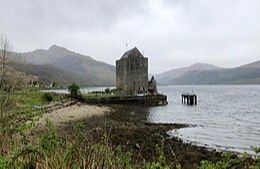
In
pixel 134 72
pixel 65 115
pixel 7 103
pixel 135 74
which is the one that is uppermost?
pixel 134 72

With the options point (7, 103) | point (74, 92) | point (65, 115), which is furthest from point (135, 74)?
point (7, 103)

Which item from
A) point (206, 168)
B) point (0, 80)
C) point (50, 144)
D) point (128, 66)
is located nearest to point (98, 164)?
point (50, 144)

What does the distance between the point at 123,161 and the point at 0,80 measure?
4.07 metres

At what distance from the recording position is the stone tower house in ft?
279

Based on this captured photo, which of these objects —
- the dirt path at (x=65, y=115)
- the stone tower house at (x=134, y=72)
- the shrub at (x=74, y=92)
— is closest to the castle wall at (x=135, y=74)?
the stone tower house at (x=134, y=72)

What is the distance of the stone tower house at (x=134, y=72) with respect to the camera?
85125mm

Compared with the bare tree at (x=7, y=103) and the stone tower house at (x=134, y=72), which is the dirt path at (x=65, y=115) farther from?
the stone tower house at (x=134, y=72)

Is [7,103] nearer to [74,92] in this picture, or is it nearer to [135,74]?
[74,92]

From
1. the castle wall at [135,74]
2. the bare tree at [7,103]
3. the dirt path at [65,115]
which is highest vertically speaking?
the castle wall at [135,74]

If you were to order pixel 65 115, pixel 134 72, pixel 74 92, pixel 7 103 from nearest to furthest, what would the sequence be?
pixel 7 103 < pixel 65 115 < pixel 74 92 < pixel 134 72

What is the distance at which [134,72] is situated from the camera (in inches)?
3374

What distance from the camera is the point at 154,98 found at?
77688 millimetres

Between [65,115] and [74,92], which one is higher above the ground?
[74,92]

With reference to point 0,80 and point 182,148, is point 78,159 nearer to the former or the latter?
point 0,80
